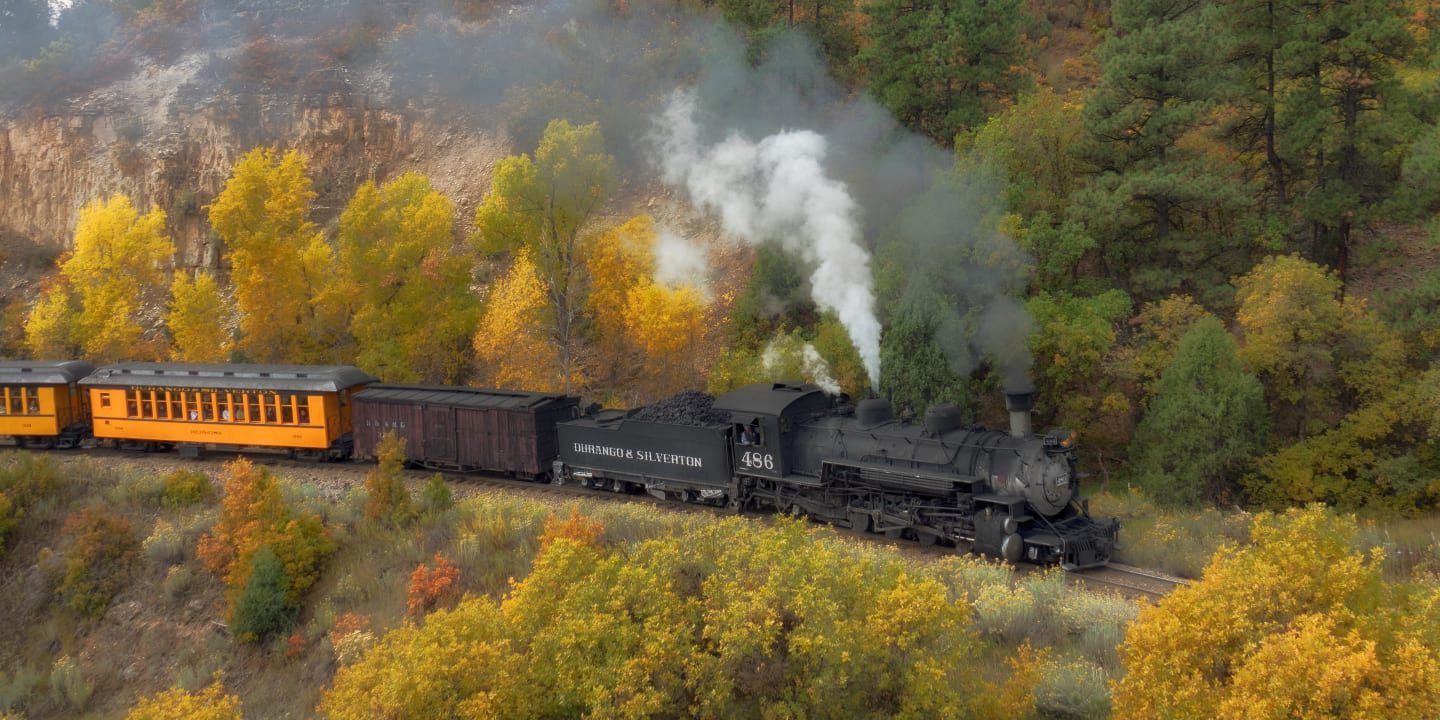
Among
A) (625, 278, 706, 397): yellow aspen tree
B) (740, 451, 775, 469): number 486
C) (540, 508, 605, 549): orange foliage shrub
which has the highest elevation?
(625, 278, 706, 397): yellow aspen tree

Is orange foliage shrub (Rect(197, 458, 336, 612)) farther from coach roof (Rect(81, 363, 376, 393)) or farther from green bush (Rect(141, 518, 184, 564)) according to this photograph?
coach roof (Rect(81, 363, 376, 393))

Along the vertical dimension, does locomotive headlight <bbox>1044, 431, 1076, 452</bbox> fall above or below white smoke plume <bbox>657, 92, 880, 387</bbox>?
below

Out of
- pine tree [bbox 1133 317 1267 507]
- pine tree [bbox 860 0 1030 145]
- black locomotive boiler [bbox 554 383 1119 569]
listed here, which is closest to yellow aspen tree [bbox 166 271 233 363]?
black locomotive boiler [bbox 554 383 1119 569]

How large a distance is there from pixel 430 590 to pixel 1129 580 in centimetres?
A: 1226

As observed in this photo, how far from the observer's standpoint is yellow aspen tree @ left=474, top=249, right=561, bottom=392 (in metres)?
29.4

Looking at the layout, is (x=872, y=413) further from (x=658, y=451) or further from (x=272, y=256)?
(x=272, y=256)

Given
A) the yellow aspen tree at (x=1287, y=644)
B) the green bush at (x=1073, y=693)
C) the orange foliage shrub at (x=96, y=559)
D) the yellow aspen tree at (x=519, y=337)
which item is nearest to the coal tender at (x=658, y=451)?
the yellow aspen tree at (x=519, y=337)

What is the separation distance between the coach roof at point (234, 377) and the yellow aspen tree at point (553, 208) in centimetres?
660

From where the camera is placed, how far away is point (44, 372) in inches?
1164

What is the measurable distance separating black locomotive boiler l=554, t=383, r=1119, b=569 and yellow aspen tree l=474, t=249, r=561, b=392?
721cm

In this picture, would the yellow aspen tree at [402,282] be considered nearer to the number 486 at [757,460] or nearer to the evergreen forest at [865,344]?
the evergreen forest at [865,344]

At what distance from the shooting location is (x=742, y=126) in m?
38.0

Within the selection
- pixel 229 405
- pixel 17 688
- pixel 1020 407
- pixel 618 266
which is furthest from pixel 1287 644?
pixel 229 405

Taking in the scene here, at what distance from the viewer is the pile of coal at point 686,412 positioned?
21.1 m
